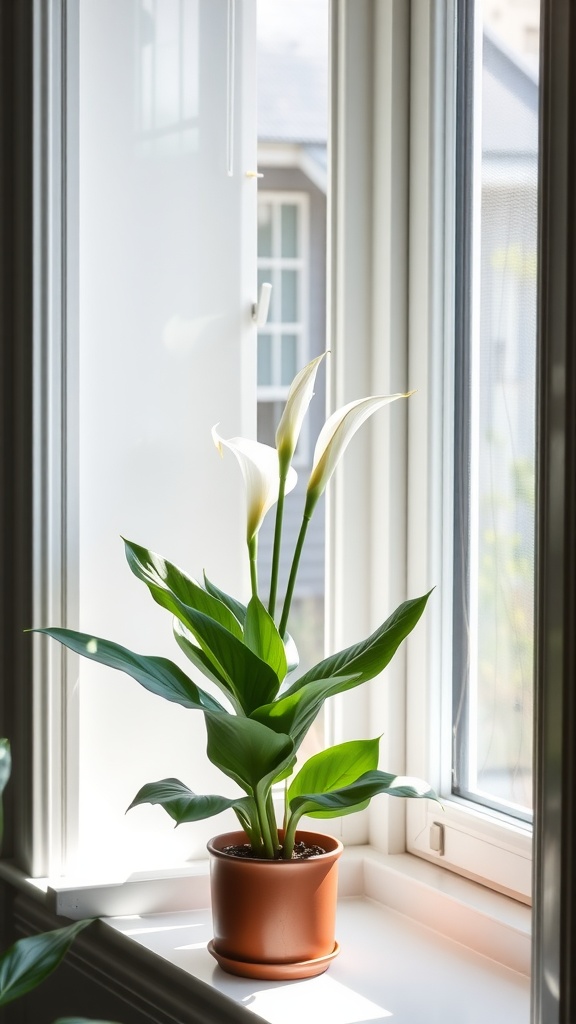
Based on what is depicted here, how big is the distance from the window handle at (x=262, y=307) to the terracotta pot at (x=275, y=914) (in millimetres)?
739

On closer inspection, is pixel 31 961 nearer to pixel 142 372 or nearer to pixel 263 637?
pixel 263 637

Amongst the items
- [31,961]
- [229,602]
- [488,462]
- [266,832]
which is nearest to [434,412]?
[488,462]

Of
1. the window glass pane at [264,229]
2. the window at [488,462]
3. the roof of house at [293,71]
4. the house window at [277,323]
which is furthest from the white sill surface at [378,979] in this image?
the roof of house at [293,71]

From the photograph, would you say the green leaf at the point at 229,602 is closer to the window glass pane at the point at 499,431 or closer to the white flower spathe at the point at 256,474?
the white flower spathe at the point at 256,474

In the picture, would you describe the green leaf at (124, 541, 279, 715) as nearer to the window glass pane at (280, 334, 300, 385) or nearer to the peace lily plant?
the peace lily plant

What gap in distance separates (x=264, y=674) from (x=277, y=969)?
1.07 feet

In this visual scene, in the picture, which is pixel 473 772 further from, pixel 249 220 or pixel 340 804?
pixel 249 220

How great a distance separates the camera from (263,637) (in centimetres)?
134

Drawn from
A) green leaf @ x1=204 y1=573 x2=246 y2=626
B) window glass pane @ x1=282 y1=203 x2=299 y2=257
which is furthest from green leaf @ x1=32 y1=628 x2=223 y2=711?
window glass pane @ x1=282 y1=203 x2=299 y2=257

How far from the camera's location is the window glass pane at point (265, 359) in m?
1.76

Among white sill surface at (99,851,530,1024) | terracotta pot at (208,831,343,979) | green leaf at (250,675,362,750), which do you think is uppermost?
green leaf at (250,675,362,750)

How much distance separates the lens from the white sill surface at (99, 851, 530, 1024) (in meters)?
1.22

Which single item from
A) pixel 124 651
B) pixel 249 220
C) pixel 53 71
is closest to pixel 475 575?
pixel 124 651

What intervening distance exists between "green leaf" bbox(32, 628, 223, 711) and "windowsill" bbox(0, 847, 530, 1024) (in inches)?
12.2
